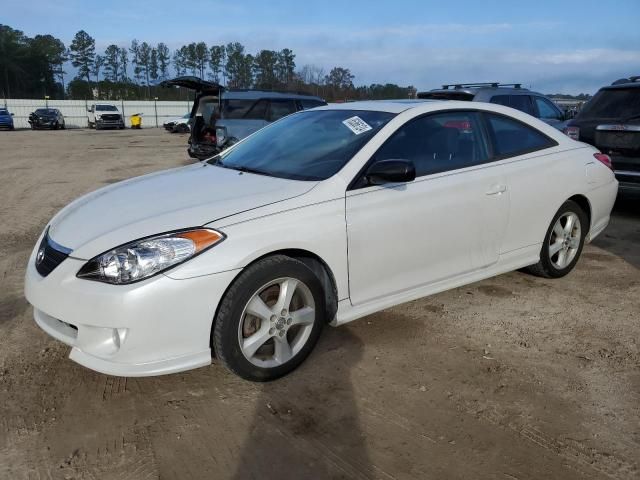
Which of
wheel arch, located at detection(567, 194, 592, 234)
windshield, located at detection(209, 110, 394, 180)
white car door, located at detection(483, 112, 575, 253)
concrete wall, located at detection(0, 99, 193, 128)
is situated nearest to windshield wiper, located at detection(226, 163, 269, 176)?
windshield, located at detection(209, 110, 394, 180)

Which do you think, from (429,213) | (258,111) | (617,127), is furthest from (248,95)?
(429,213)

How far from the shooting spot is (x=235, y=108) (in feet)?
36.3

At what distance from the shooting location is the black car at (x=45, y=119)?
35812 mm

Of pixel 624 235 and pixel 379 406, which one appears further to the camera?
pixel 624 235

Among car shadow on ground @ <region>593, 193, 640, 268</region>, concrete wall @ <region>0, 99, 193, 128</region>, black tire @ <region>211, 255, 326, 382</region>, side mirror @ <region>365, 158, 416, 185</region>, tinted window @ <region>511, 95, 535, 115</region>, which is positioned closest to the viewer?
black tire @ <region>211, 255, 326, 382</region>

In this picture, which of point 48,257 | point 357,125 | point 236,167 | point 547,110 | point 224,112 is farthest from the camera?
point 224,112

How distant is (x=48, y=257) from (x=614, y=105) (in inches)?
276

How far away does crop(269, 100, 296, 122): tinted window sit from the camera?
1142cm

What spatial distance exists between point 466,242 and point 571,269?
1.69 meters

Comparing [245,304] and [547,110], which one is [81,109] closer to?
[547,110]

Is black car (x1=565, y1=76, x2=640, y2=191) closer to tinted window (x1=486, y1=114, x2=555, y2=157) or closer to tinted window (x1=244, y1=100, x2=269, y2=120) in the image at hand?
tinted window (x1=486, y1=114, x2=555, y2=157)

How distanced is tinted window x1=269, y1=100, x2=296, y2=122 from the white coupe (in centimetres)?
724

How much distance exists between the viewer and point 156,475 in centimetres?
240

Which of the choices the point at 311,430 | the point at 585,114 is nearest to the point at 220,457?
the point at 311,430
